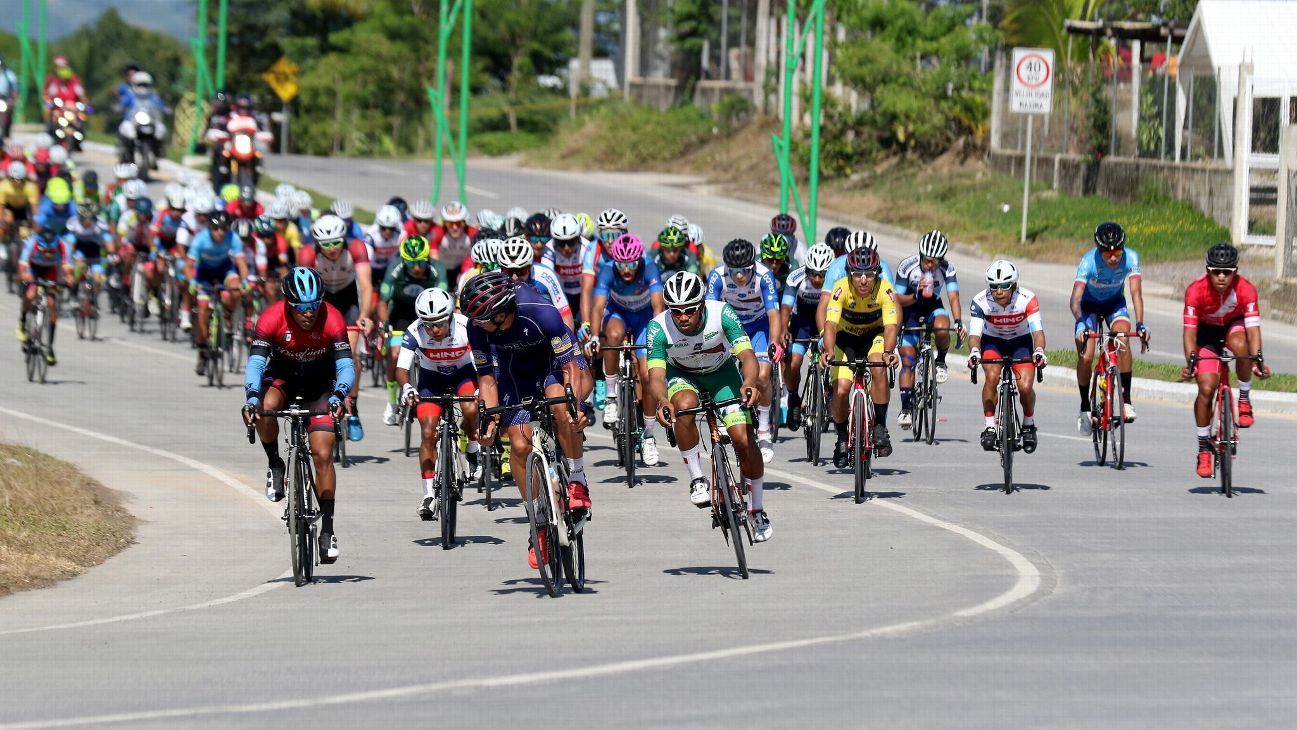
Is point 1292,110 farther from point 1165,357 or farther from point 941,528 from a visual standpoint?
point 941,528

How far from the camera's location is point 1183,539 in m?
14.3

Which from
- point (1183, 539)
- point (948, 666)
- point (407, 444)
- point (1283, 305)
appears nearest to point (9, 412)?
point (407, 444)

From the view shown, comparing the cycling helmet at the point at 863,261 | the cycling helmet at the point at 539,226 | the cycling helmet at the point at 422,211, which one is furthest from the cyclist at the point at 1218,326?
the cycling helmet at the point at 422,211

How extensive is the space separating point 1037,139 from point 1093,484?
→ 27938 millimetres

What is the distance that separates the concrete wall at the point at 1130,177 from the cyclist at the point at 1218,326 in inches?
774

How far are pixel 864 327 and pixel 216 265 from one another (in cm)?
1017

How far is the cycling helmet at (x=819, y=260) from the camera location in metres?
18.8

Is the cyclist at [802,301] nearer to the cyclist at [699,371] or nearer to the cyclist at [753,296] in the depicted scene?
the cyclist at [753,296]

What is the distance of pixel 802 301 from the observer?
19.2m

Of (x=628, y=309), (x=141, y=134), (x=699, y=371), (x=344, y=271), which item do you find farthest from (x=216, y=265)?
(x=141, y=134)

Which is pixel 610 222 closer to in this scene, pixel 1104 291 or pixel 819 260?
pixel 819 260

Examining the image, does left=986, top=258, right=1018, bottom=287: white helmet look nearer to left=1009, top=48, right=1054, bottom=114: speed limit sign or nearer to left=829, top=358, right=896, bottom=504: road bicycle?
left=829, top=358, right=896, bottom=504: road bicycle

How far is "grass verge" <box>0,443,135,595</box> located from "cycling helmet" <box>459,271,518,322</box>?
10.7 feet

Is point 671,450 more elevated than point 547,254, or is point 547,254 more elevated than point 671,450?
point 547,254
